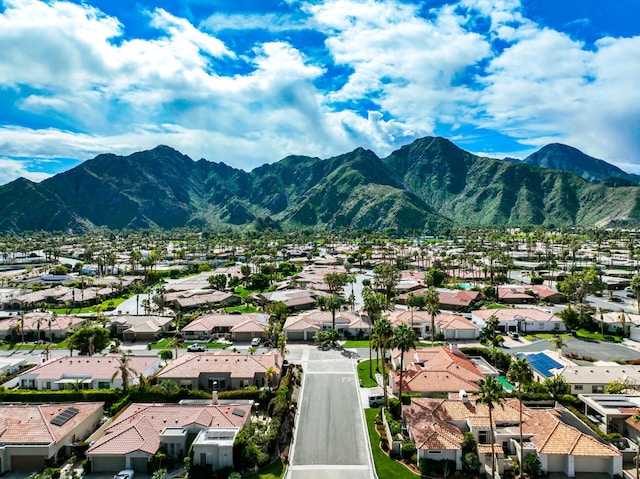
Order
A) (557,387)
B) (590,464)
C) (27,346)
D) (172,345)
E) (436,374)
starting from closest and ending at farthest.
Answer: (590,464), (557,387), (436,374), (172,345), (27,346)

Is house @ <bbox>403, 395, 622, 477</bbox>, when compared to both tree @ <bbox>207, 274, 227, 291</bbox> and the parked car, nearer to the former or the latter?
the parked car

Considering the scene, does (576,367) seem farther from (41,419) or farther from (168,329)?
(168,329)

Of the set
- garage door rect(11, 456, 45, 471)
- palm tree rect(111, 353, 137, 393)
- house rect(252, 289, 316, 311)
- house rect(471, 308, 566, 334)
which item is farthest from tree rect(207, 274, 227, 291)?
garage door rect(11, 456, 45, 471)

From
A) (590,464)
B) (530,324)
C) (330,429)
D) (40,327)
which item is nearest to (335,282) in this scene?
(530,324)

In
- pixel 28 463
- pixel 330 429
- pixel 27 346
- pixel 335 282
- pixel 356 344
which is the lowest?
pixel 27 346

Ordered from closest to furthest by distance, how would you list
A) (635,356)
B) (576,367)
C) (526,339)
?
(576,367) < (635,356) < (526,339)

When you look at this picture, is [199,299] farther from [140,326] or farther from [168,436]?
[168,436]

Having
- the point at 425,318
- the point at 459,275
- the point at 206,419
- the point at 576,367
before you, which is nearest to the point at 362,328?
the point at 425,318
